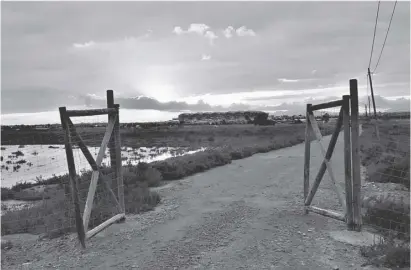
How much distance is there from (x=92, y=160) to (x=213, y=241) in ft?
10.2

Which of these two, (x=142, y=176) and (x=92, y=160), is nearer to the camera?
(x=92, y=160)

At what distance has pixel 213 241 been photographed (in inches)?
276

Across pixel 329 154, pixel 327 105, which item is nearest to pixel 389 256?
pixel 329 154

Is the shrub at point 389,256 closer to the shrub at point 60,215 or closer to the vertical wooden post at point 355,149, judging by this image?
the vertical wooden post at point 355,149

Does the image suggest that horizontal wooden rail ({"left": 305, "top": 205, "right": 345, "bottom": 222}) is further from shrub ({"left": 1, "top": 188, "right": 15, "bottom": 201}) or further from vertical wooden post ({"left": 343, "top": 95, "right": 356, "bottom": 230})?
shrub ({"left": 1, "top": 188, "right": 15, "bottom": 201})

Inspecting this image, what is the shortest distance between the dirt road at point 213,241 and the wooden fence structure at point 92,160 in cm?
34

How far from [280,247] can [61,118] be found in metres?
4.82

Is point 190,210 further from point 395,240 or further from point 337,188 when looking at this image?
point 395,240

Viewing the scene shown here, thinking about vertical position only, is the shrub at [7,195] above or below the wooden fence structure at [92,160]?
below

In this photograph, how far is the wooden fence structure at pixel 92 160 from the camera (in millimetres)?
6980

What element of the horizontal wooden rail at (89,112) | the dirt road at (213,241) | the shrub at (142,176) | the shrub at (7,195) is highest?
the horizontal wooden rail at (89,112)

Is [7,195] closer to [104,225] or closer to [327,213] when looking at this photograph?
[104,225]

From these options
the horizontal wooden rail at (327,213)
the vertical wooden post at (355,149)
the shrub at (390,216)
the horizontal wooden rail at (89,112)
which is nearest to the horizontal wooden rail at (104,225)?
the horizontal wooden rail at (89,112)

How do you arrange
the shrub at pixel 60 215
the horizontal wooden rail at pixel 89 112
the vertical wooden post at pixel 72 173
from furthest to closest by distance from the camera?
the shrub at pixel 60 215
the horizontal wooden rail at pixel 89 112
the vertical wooden post at pixel 72 173
